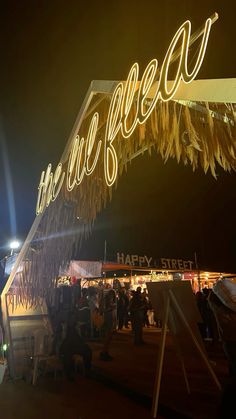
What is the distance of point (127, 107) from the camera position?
3906 mm

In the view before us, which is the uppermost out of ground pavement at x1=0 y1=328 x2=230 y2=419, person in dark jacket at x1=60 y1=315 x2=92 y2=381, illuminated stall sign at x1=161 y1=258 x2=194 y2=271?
illuminated stall sign at x1=161 y1=258 x2=194 y2=271

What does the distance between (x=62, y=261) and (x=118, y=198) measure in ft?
26.7

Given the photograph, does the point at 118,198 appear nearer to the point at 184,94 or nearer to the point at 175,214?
the point at 175,214

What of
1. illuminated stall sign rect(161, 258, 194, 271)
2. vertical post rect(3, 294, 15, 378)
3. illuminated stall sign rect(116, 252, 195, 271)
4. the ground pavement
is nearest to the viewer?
the ground pavement

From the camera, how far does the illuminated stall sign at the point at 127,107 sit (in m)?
3.17

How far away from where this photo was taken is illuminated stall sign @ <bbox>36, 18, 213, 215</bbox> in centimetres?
317

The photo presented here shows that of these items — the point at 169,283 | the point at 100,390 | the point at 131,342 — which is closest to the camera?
the point at 169,283

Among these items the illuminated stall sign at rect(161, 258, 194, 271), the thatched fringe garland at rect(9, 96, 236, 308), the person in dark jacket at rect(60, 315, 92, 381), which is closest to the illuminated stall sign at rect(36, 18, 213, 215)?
the thatched fringe garland at rect(9, 96, 236, 308)

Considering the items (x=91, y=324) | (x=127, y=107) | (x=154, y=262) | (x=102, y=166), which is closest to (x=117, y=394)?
(x=102, y=166)

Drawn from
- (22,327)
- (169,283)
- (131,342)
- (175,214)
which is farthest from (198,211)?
(169,283)

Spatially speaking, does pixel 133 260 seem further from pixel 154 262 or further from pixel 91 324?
pixel 91 324

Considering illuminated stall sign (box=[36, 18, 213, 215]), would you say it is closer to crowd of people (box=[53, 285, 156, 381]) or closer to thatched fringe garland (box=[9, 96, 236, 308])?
thatched fringe garland (box=[9, 96, 236, 308])

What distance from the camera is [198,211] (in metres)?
15.3

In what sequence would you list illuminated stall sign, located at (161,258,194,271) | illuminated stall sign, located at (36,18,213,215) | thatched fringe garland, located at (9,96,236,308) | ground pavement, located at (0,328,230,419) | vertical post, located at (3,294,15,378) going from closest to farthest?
1. illuminated stall sign, located at (36,18,213,215)
2. thatched fringe garland, located at (9,96,236,308)
3. ground pavement, located at (0,328,230,419)
4. vertical post, located at (3,294,15,378)
5. illuminated stall sign, located at (161,258,194,271)
